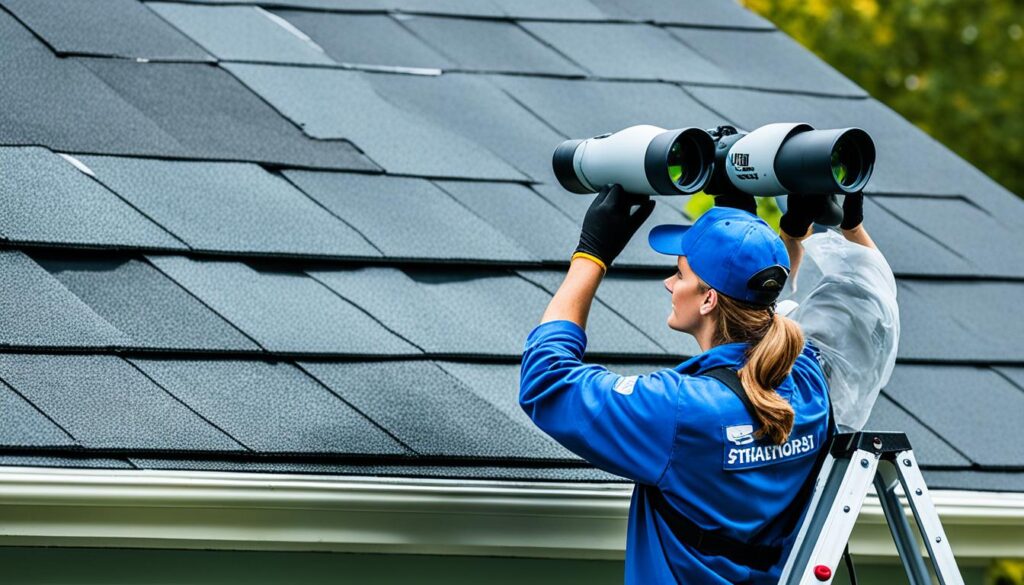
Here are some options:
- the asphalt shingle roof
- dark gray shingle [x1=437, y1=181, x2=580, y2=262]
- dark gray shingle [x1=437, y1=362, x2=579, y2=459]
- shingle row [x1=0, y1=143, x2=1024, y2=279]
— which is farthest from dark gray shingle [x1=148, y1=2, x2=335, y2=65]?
dark gray shingle [x1=437, y1=362, x2=579, y2=459]

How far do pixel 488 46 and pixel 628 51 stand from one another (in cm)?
55

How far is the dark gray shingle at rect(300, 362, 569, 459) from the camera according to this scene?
3.21 meters

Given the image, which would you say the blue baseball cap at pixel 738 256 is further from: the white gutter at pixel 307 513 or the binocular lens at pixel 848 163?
the white gutter at pixel 307 513

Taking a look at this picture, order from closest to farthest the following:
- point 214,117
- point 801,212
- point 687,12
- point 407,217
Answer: point 801,212
point 407,217
point 214,117
point 687,12

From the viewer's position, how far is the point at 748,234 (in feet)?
8.91

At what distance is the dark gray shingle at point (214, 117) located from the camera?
389 cm

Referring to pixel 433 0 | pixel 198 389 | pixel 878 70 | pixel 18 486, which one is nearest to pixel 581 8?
pixel 433 0

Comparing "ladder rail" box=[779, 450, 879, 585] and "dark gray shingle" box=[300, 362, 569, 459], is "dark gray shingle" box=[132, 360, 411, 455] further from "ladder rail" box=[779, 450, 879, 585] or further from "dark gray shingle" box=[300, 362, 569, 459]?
"ladder rail" box=[779, 450, 879, 585]

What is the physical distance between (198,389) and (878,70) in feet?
57.0

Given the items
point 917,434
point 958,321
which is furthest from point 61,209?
point 958,321

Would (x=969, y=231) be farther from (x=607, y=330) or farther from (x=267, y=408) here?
(x=267, y=408)

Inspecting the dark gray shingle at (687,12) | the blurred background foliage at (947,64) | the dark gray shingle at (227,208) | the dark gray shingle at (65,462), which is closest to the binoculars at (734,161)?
the dark gray shingle at (227,208)

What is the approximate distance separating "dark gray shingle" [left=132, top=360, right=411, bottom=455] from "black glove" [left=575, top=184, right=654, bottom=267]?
0.71 meters

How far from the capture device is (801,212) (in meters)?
2.98
